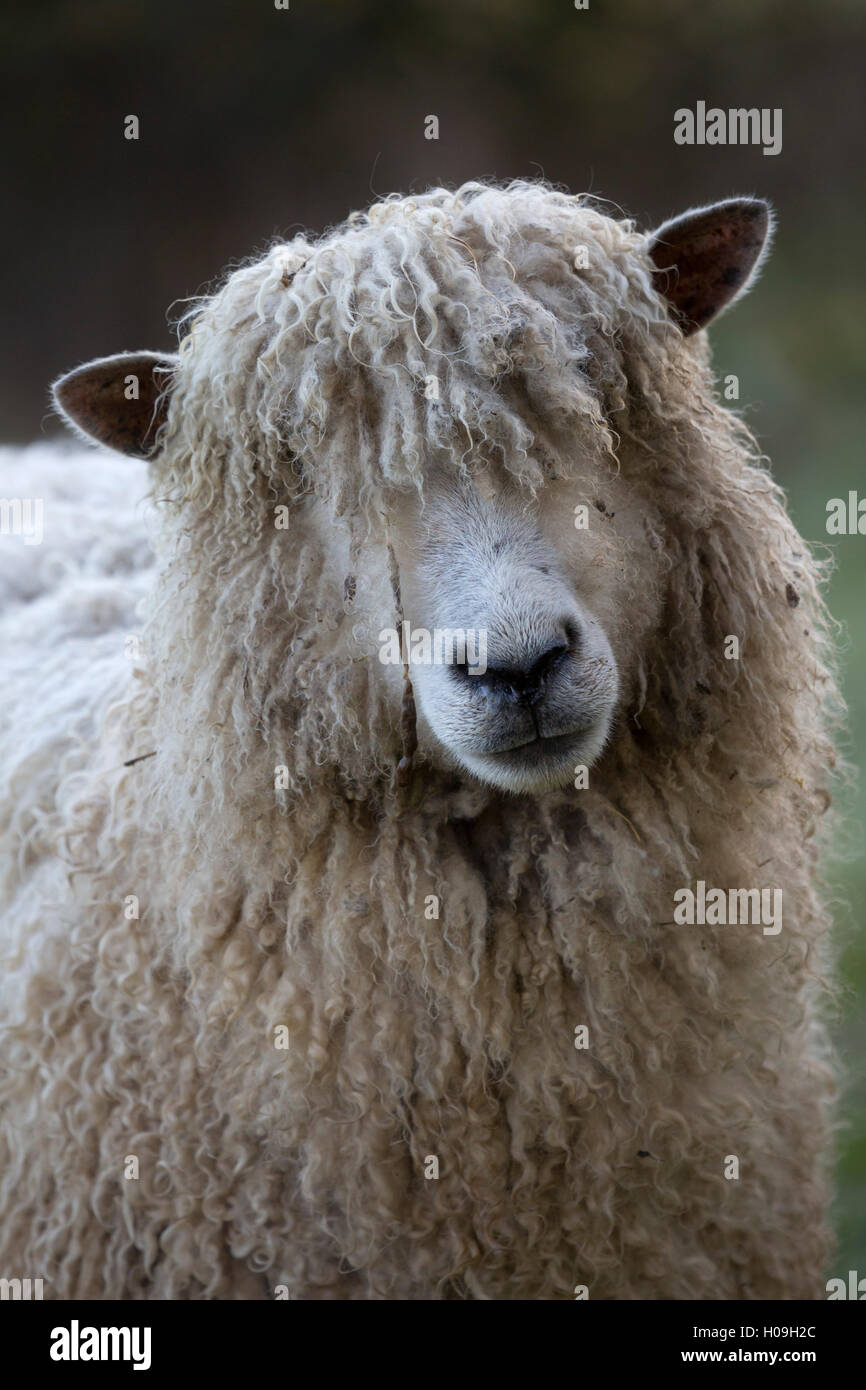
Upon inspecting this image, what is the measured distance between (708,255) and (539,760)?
84cm

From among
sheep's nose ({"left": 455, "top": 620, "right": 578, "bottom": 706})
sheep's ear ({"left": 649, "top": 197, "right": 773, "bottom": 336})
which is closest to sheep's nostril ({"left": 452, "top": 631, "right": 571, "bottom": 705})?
sheep's nose ({"left": 455, "top": 620, "right": 578, "bottom": 706})

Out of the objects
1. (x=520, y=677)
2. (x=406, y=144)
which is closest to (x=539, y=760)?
(x=520, y=677)

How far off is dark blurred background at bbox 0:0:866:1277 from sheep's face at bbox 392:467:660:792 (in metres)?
4.58

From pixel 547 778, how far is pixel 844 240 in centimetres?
736

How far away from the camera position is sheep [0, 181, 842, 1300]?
1.88 meters

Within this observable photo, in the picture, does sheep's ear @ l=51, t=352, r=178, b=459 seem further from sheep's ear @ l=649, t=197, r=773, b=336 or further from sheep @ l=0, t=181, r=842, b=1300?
sheep's ear @ l=649, t=197, r=773, b=336

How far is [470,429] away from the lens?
71.6 inches

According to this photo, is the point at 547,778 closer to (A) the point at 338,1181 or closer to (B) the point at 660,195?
(A) the point at 338,1181

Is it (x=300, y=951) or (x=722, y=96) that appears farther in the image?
(x=722, y=96)

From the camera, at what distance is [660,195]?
7.75m

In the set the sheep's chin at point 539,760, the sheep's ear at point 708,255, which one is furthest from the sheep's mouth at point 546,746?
the sheep's ear at point 708,255

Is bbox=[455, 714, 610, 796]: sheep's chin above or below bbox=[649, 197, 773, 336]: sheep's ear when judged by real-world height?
below

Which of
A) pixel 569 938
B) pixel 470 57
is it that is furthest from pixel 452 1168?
pixel 470 57

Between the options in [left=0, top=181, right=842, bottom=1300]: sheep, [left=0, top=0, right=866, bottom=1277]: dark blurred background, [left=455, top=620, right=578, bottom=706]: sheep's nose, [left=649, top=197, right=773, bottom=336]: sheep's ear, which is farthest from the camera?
[left=0, top=0, right=866, bottom=1277]: dark blurred background
